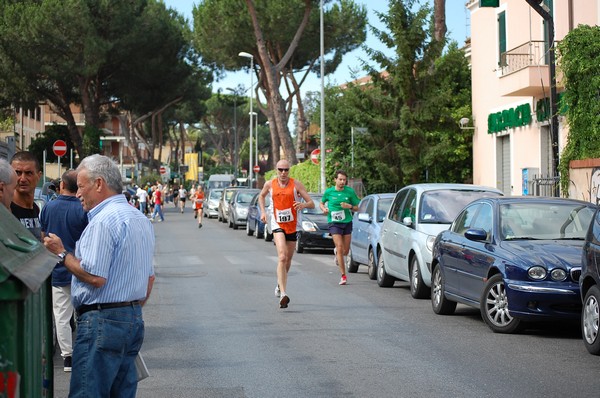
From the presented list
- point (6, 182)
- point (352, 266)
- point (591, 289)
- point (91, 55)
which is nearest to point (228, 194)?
point (91, 55)

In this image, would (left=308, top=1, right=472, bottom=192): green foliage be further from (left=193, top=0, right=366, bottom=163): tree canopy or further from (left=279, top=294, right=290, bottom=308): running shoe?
(left=279, top=294, right=290, bottom=308): running shoe

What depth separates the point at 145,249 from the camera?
19.4 feet

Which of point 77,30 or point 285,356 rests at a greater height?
point 77,30

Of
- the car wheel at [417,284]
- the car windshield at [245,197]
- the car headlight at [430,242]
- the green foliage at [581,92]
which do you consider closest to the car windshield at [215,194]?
the car windshield at [245,197]

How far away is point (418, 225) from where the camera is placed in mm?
15367

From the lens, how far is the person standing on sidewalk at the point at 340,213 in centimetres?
1762

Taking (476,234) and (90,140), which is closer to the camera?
(476,234)

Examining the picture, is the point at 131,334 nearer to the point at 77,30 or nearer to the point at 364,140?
the point at 364,140

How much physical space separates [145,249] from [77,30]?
48210mm

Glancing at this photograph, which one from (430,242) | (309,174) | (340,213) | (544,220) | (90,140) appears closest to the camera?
(544,220)

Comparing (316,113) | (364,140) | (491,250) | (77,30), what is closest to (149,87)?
(77,30)

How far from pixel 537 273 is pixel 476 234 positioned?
108 cm

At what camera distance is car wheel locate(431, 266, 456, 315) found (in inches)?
521

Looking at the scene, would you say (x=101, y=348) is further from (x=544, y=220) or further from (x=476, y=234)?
(x=544, y=220)
